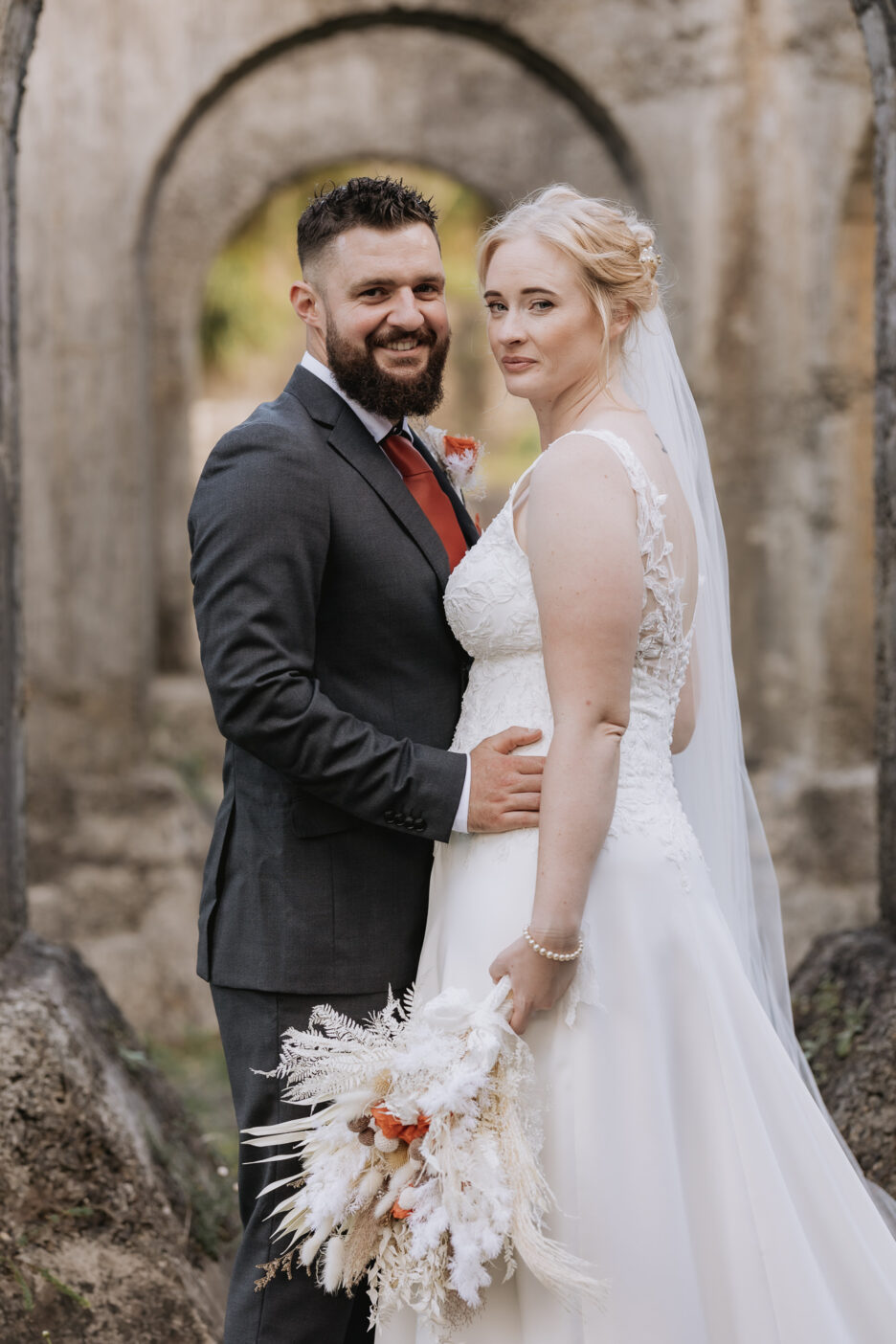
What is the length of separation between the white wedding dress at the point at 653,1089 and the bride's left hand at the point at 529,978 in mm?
56

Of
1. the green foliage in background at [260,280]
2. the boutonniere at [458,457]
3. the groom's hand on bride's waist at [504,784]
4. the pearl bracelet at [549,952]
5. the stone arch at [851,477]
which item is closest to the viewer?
the pearl bracelet at [549,952]

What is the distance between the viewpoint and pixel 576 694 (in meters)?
2.39

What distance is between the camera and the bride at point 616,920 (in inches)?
93.0

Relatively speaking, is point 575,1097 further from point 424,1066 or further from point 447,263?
point 447,263

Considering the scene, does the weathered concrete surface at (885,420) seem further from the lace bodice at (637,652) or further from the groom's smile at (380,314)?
the groom's smile at (380,314)

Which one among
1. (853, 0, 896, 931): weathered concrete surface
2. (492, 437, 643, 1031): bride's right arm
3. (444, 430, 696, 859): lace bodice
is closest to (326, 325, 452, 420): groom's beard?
(444, 430, 696, 859): lace bodice

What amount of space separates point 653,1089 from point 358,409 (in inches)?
54.8

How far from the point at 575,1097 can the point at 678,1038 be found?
0.71 ft

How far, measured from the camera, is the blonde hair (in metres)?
2.58

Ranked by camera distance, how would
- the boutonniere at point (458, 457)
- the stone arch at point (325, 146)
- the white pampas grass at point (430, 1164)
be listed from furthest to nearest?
the stone arch at point (325, 146) → the boutonniere at point (458, 457) → the white pampas grass at point (430, 1164)

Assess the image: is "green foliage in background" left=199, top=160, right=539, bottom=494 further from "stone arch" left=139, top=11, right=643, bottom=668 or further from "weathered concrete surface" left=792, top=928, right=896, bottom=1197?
"weathered concrete surface" left=792, top=928, right=896, bottom=1197

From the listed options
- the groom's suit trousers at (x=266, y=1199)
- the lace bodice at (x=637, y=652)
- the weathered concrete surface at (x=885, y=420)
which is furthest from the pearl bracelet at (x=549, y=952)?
the weathered concrete surface at (x=885, y=420)

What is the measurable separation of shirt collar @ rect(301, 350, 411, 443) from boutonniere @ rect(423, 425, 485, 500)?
0.99ft

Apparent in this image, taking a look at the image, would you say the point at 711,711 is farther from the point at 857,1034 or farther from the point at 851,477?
the point at 851,477
